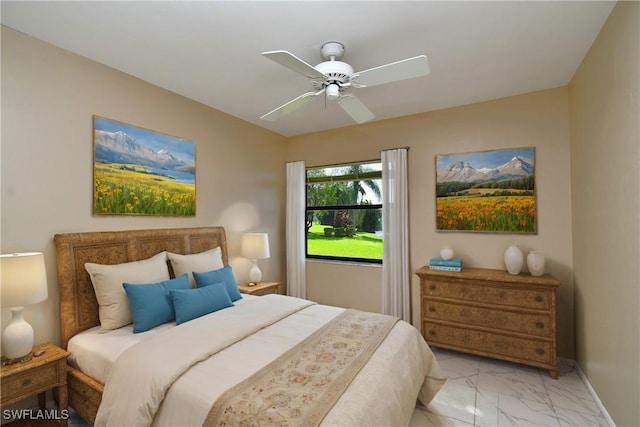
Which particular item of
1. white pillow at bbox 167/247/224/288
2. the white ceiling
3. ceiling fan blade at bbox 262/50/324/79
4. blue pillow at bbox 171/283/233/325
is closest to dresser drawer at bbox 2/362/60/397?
blue pillow at bbox 171/283/233/325

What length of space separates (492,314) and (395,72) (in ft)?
7.83

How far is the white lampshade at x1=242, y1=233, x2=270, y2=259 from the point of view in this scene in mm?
3564

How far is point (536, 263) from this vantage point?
9.23 feet

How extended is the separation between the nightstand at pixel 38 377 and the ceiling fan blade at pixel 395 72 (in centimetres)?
263

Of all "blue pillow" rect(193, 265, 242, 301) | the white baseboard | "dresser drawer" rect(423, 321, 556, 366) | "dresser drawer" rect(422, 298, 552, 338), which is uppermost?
"blue pillow" rect(193, 265, 242, 301)

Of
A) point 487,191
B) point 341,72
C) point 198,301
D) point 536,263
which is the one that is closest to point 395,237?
point 487,191

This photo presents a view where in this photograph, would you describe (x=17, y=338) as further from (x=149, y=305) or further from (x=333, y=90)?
(x=333, y=90)

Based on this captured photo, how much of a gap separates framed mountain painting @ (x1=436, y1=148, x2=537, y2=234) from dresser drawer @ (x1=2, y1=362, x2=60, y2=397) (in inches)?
139

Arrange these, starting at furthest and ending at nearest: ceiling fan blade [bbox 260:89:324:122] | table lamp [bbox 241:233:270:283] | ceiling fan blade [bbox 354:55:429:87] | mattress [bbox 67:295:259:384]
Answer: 1. table lamp [bbox 241:233:270:283]
2. ceiling fan blade [bbox 260:89:324:122]
3. mattress [bbox 67:295:259:384]
4. ceiling fan blade [bbox 354:55:429:87]

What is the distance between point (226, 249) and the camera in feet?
11.3

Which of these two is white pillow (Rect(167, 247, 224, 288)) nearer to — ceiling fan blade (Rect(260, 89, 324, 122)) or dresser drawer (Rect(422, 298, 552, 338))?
ceiling fan blade (Rect(260, 89, 324, 122))

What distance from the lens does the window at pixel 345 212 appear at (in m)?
3.99

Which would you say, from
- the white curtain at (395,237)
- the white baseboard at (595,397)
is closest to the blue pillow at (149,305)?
the white curtain at (395,237)

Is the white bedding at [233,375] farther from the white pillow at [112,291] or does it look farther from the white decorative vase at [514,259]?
the white decorative vase at [514,259]
